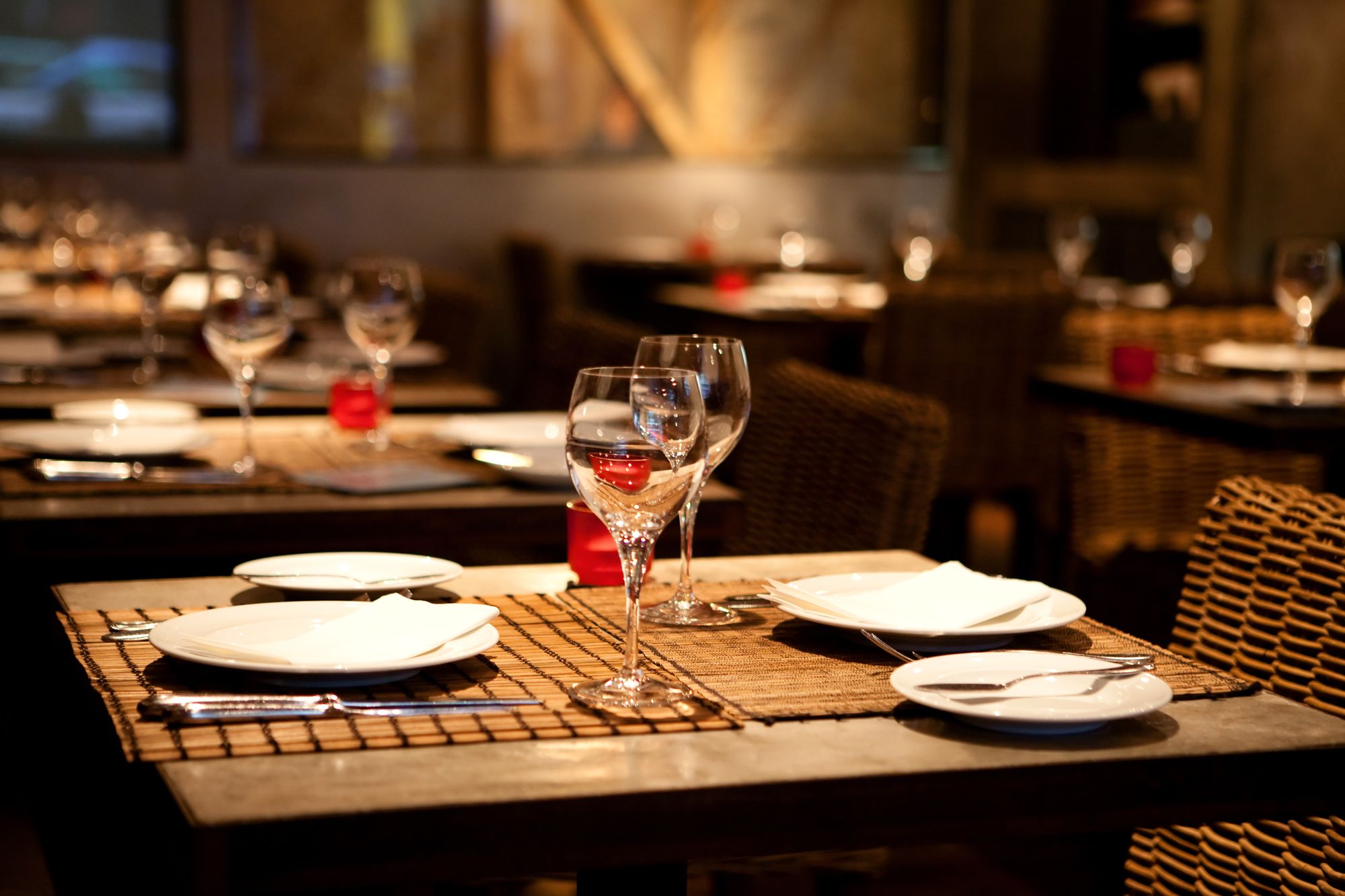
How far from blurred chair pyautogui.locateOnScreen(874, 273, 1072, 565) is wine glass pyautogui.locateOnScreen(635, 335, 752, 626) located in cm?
269

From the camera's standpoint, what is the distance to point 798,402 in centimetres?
219

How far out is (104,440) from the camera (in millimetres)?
2023

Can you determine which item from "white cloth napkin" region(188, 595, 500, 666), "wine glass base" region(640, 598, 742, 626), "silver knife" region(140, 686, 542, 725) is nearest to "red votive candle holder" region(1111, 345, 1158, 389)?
"wine glass base" region(640, 598, 742, 626)

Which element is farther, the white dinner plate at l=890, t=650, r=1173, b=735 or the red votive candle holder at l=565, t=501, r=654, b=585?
the red votive candle holder at l=565, t=501, r=654, b=585

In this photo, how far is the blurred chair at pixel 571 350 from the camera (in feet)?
8.44

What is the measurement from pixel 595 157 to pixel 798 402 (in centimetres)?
561

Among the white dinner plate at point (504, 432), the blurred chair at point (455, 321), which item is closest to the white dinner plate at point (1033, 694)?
the white dinner plate at point (504, 432)

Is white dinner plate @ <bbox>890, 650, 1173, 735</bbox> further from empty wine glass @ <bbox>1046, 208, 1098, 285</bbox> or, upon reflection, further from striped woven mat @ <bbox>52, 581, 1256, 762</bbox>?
empty wine glass @ <bbox>1046, 208, 1098, 285</bbox>

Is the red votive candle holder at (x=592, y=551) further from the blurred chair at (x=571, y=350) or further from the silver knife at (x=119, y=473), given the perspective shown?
the blurred chair at (x=571, y=350)

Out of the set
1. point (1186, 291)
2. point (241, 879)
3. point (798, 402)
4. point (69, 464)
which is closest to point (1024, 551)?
point (1186, 291)

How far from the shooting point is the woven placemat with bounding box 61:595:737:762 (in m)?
1.00

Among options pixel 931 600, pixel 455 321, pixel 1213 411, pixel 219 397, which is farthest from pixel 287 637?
pixel 455 321

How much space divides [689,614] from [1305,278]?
5.79 feet

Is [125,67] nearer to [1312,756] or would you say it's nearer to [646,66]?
[646,66]
